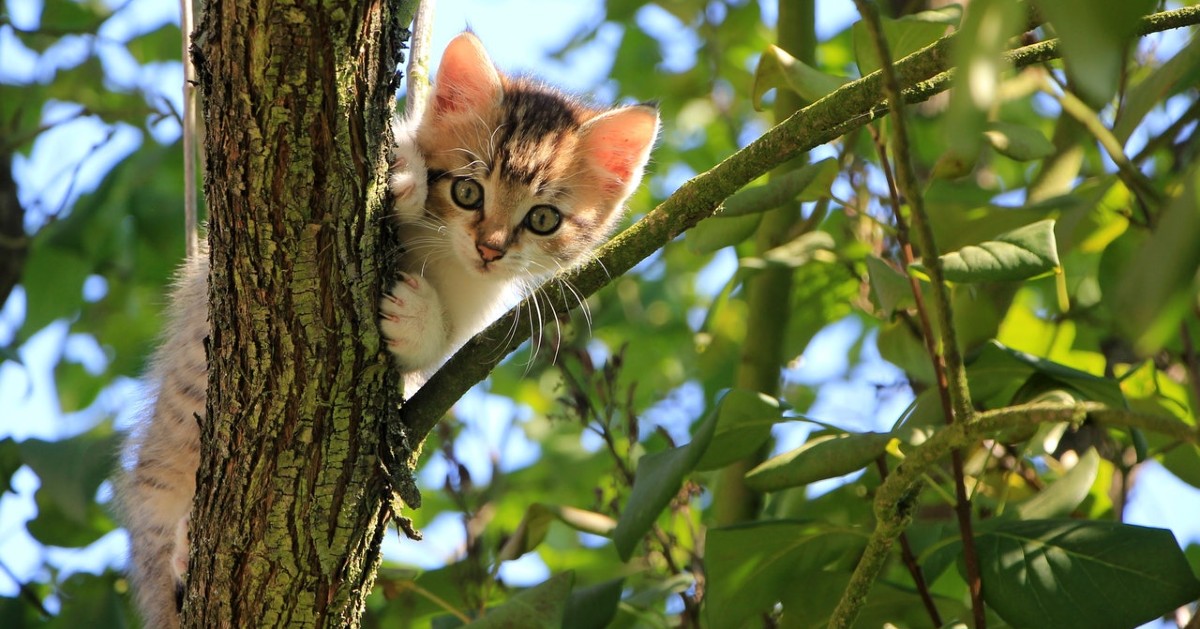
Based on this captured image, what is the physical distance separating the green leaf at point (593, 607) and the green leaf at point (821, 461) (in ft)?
1.25

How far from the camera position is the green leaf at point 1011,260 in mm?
1697

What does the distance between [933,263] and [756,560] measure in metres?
0.85

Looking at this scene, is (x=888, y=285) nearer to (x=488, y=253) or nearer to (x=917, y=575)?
(x=917, y=575)

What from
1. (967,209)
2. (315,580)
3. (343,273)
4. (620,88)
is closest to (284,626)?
(315,580)

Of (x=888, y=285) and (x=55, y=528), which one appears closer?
(x=888, y=285)

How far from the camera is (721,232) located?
2.17 m

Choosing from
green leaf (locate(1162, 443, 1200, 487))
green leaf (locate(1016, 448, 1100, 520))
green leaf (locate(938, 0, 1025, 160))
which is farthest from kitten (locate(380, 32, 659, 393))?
green leaf (locate(938, 0, 1025, 160))

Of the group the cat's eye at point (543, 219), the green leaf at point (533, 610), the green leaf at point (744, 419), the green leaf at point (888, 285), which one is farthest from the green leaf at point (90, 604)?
the green leaf at point (888, 285)

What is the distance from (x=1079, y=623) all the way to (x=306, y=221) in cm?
134

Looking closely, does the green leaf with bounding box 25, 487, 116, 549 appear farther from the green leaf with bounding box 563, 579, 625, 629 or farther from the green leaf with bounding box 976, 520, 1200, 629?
the green leaf with bounding box 976, 520, 1200, 629

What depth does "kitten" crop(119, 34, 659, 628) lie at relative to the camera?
246 centimetres

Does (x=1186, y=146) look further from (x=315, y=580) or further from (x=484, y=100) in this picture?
(x=315, y=580)

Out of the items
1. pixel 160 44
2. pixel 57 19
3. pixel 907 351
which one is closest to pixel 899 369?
pixel 907 351

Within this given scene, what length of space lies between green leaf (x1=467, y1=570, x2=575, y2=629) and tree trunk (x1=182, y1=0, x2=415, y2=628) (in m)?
0.25
